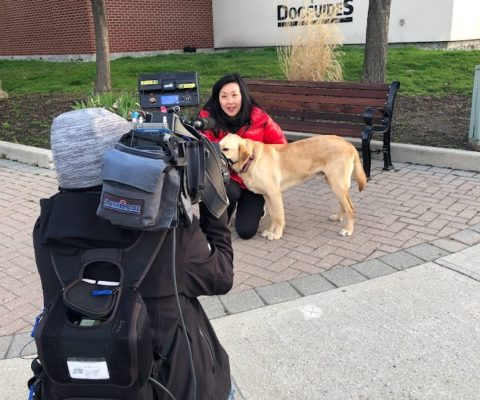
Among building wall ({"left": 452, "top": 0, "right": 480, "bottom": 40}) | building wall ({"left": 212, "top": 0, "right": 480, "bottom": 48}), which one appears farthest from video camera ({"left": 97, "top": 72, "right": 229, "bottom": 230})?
building wall ({"left": 452, "top": 0, "right": 480, "bottom": 40})

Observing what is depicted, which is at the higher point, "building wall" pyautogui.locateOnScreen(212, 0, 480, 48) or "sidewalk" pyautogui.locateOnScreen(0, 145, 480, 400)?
"building wall" pyautogui.locateOnScreen(212, 0, 480, 48)

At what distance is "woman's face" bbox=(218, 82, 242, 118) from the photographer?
433 cm

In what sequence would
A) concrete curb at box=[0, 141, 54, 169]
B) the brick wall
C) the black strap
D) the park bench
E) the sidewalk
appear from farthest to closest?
the brick wall
concrete curb at box=[0, 141, 54, 169]
the park bench
the sidewalk
the black strap

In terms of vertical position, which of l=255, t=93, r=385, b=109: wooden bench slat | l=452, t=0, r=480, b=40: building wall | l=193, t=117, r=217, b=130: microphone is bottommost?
l=255, t=93, r=385, b=109: wooden bench slat

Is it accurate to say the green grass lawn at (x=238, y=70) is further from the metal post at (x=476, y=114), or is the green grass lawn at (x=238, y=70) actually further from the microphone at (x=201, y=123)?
the microphone at (x=201, y=123)

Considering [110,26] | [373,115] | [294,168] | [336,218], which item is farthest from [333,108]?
[110,26]

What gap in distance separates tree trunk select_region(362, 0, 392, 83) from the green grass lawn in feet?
5.27

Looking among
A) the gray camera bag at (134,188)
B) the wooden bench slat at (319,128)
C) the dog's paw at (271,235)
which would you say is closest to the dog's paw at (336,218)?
the dog's paw at (271,235)

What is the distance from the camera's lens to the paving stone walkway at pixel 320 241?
11.6 ft

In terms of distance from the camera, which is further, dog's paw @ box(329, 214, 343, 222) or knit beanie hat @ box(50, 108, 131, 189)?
dog's paw @ box(329, 214, 343, 222)

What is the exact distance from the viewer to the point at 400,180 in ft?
19.1

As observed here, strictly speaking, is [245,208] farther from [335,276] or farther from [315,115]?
[315,115]

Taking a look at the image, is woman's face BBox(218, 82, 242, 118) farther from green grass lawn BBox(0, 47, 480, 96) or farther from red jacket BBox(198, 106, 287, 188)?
green grass lawn BBox(0, 47, 480, 96)

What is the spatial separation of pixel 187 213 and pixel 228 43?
59.2 feet
